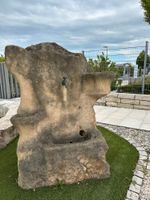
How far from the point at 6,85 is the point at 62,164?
7.81 metres

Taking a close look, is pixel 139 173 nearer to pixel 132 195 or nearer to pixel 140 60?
pixel 132 195

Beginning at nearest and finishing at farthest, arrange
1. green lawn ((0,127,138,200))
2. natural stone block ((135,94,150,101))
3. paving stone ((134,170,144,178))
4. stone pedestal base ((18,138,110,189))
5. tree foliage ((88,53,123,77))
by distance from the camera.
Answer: green lawn ((0,127,138,200)) → stone pedestal base ((18,138,110,189)) → paving stone ((134,170,144,178)) → natural stone block ((135,94,150,101)) → tree foliage ((88,53,123,77))

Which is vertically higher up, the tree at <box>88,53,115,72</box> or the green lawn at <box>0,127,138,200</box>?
the tree at <box>88,53,115,72</box>

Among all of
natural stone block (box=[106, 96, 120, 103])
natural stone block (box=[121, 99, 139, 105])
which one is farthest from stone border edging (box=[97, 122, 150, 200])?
natural stone block (box=[106, 96, 120, 103])

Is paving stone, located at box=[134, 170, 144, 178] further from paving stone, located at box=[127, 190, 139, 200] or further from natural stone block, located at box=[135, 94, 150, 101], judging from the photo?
natural stone block, located at box=[135, 94, 150, 101]

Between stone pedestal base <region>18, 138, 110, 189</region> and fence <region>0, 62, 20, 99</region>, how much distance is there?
301 inches

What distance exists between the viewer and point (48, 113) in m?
3.27

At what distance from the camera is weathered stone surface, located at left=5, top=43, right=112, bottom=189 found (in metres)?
3.10

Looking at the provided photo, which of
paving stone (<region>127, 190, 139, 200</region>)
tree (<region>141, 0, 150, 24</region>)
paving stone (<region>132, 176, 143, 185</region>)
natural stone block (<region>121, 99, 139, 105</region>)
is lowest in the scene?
paving stone (<region>127, 190, 139, 200</region>)

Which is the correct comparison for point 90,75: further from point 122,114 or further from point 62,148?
point 122,114

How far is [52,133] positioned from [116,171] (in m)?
1.24

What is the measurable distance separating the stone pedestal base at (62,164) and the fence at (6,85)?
25.1 ft

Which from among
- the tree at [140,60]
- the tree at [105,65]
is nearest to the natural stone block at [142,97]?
the tree at [140,60]

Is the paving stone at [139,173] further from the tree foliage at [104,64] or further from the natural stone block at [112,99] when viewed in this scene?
the tree foliage at [104,64]
